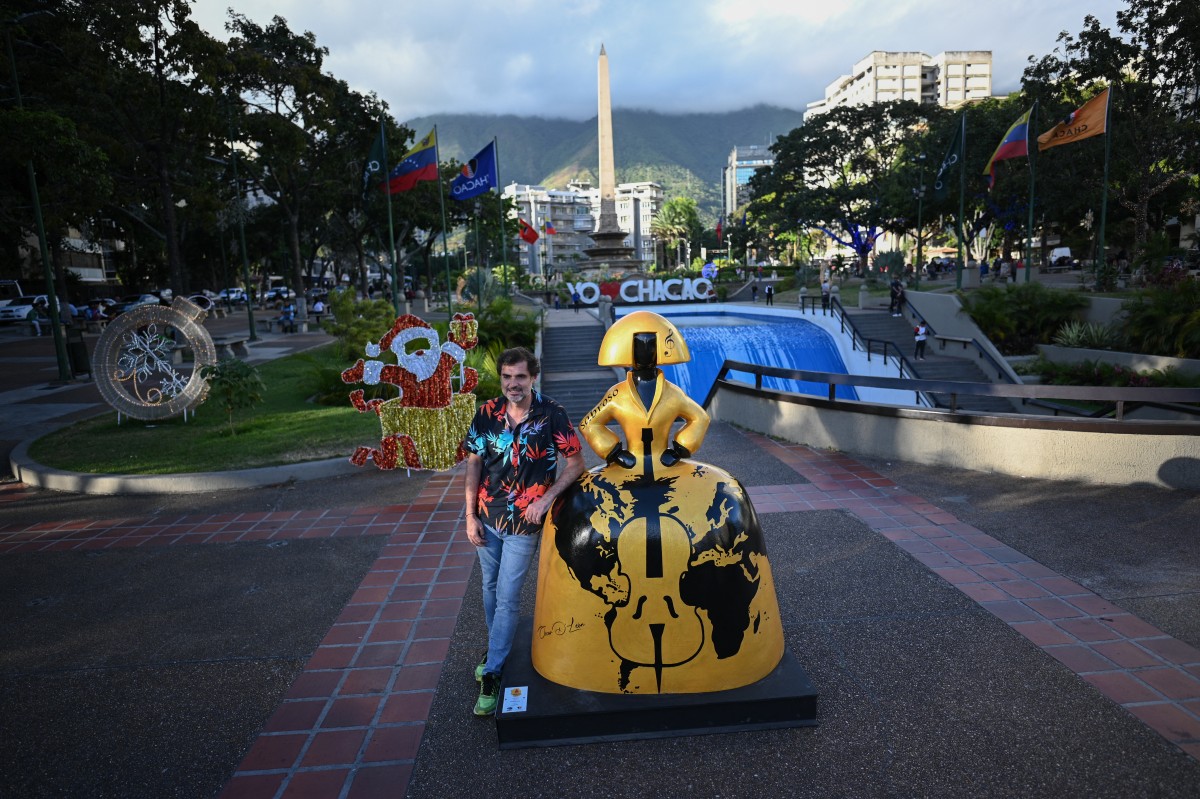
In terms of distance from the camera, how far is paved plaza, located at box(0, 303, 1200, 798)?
3414mm

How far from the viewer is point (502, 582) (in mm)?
3838

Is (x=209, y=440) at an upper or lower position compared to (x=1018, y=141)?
lower

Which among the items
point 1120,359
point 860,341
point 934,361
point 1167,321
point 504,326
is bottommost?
point 934,361

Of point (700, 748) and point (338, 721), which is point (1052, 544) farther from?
point (338, 721)

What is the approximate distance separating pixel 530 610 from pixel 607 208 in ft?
172

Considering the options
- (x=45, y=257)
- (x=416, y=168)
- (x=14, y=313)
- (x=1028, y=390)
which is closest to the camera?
(x=1028, y=390)

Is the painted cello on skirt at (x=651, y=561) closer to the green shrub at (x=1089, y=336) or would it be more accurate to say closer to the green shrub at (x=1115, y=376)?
the green shrub at (x=1115, y=376)

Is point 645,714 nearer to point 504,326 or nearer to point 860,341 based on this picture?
point 504,326

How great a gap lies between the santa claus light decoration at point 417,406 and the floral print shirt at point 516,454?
508 cm

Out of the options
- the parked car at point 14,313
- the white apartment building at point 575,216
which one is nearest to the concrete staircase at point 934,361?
the parked car at point 14,313

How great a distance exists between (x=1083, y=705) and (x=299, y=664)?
172 inches

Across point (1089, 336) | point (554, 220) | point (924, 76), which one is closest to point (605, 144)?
point (1089, 336)

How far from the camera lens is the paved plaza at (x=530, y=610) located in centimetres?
341

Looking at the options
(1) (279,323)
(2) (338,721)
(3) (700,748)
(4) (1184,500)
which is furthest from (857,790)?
(1) (279,323)
